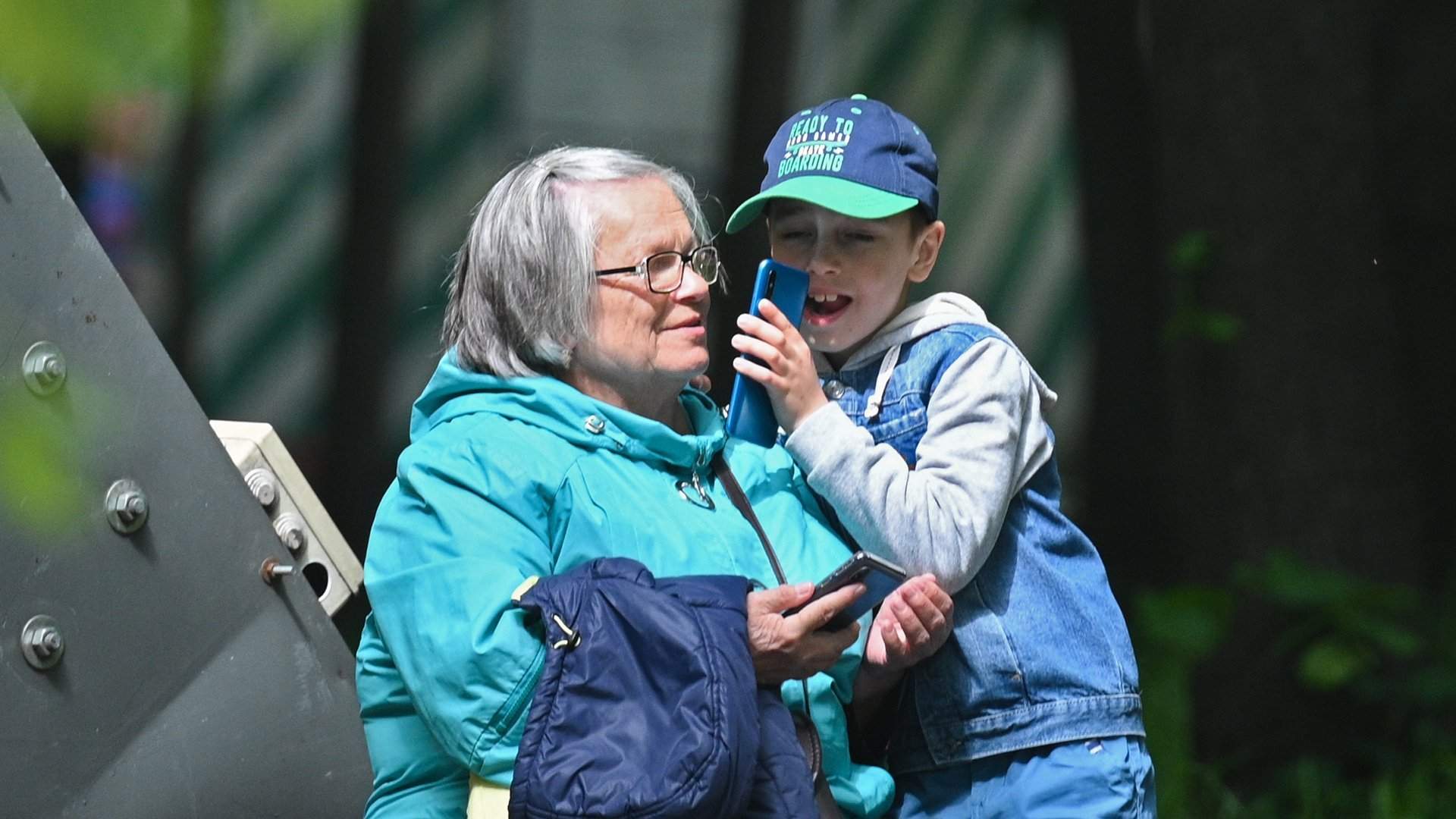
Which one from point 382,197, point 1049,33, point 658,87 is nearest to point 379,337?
point 382,197

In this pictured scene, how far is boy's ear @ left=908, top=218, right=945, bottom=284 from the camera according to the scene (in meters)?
2.96

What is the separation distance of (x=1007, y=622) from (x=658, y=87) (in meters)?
5.28

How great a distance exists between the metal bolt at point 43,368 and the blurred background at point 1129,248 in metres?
0.05

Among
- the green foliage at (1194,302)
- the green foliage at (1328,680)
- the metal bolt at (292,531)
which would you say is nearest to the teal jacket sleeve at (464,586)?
the metal bolt at (292,531)

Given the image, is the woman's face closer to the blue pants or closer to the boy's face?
the boy's face

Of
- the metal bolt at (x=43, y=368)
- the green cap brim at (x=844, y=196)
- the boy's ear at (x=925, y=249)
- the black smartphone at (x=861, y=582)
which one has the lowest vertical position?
the black smartphone at (x=861, y=582)

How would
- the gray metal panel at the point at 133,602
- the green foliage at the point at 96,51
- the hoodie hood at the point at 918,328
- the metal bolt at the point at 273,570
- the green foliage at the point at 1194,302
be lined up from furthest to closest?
the green foliage at the point at 1194,302, the hoodie hood at the point at 918,328, the metal bolt at the point at 273,570, the gray metal panel at the point at 133,602, the green foliage at the point at 96,51

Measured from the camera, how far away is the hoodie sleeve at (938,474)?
2643 millimetres

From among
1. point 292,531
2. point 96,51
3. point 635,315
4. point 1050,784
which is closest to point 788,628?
point 1050,784

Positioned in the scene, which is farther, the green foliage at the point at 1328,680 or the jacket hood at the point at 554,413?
the green foliage at the point at 1328,680

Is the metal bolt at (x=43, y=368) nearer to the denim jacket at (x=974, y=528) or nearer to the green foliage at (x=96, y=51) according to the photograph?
the denim jacket at (x=974, y=528)

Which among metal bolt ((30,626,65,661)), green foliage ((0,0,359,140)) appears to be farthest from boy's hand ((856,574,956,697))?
green foliage ((0,0,359,140))

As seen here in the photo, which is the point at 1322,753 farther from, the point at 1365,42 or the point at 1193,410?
the point at 1365,42

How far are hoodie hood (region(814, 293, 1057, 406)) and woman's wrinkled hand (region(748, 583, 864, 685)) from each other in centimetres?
44
